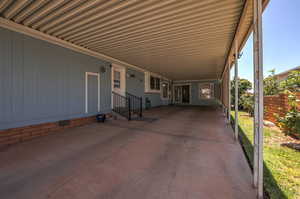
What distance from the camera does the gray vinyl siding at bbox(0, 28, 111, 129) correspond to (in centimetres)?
284

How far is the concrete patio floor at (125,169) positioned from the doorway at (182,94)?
10570mm

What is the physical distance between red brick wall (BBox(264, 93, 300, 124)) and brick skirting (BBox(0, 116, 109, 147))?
6.20 metres

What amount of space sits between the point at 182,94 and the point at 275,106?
9.35m

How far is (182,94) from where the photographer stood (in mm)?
13664

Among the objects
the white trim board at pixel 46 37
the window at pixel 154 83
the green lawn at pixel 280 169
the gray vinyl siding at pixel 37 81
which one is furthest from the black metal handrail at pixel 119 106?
the green lawn at pixel 280 169

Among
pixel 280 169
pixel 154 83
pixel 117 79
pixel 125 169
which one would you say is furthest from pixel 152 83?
pixel 280 169

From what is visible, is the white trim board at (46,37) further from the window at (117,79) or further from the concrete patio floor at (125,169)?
the concrete patio floor at (125,169)

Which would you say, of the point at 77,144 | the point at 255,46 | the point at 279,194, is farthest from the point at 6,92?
the point at 279,194

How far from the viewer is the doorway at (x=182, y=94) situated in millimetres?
13293

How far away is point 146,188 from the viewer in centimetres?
149

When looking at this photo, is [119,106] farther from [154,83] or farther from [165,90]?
[165,90]

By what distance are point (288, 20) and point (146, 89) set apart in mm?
6660

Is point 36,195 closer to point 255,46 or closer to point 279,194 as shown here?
point 279,194

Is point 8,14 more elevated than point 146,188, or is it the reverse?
point 8,14
